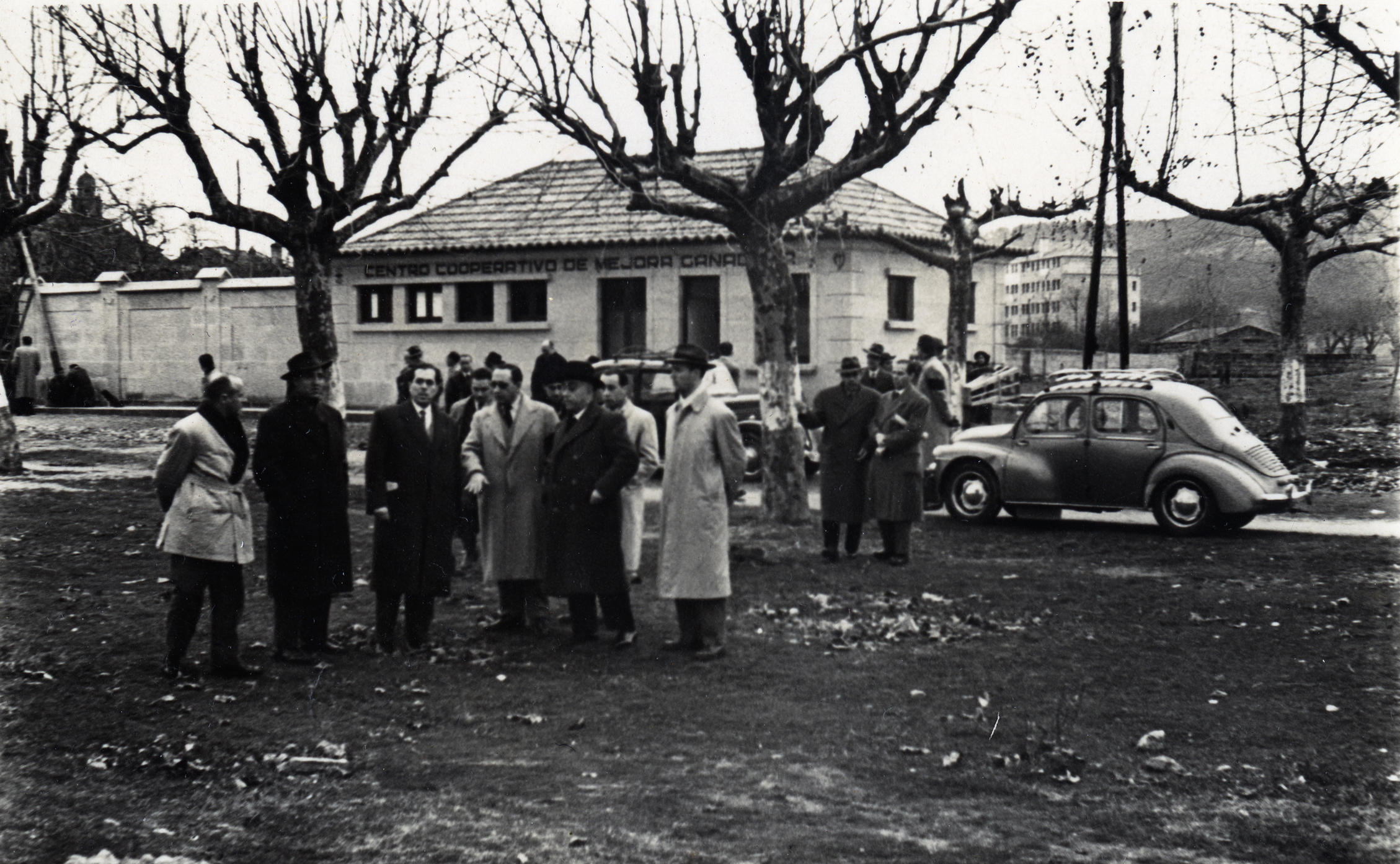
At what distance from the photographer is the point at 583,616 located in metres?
8.37

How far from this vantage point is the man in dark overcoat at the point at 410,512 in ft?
26.0

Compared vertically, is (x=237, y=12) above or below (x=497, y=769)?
above

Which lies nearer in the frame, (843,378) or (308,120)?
(843,378)

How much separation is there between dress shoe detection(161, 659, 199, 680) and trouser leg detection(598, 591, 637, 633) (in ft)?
7.67

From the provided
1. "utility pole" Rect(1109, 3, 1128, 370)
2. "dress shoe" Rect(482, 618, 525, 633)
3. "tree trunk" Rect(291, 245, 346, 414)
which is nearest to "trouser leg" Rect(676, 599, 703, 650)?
"dress shoe" Rect(482, 618, 525, 633)

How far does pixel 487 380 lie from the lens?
30.6ft

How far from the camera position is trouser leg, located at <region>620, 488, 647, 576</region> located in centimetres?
964

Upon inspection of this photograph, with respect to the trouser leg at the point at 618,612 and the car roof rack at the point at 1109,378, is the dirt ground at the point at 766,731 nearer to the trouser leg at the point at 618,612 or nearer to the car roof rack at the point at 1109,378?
the trouser leg at the point at 618,612

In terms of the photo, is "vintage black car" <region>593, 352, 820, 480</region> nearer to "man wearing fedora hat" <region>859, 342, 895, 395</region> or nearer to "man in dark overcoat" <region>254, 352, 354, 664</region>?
"man wearing fedora hat" <region>859, 342, 895, 395</region>

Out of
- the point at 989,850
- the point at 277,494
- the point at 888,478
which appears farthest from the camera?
the point at 888,478

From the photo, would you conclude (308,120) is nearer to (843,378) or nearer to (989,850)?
(843,378)

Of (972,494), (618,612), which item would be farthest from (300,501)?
(972,494)

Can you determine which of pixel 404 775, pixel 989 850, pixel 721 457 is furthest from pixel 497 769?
pixel 721 457

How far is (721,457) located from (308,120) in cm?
1086
